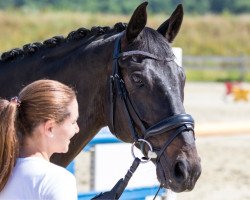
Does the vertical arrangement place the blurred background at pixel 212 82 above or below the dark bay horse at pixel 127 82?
below

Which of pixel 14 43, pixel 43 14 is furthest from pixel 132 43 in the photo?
pixel 43 14

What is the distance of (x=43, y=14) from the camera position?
4231 centimetres

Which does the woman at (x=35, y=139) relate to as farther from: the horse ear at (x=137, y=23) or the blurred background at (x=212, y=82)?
the blurred background at (x=212, y=82)

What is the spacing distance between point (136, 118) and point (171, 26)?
0.66 meters

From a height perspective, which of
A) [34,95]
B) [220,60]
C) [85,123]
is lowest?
[220,60]

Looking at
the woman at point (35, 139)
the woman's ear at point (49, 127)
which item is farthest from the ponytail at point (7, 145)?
the woman's ear at point (49, 127)

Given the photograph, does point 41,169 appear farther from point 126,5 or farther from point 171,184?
point 126,5

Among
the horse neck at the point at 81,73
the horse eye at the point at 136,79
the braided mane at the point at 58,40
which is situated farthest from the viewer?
the braided mane at the point at 58,40

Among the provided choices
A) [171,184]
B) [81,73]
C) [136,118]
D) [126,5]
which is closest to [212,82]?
[81,73]

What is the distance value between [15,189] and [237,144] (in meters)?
9.96

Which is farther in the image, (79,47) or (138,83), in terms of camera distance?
(79,47)

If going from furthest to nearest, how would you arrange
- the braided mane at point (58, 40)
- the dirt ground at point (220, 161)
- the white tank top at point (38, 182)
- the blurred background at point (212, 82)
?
the blurred background at point (212, 82), the dirt ground at point (220, 161), the braided mane at point (58, 40), the white tank top at point (38, 182)

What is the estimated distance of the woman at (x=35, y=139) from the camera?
235 centimetres

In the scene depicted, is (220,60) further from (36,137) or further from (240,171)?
(36,137)
